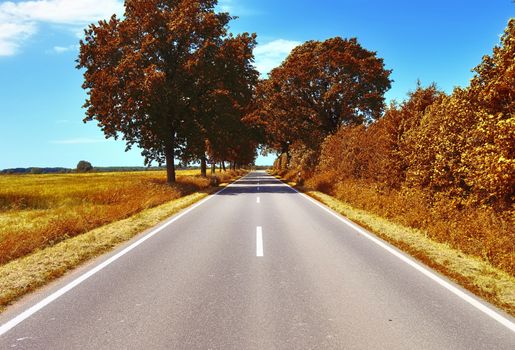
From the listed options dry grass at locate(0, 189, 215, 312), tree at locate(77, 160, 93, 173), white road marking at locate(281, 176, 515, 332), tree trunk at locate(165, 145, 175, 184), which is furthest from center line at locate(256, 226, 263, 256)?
tree at locate(77, 160, 93, 173)

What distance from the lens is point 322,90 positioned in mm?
33656

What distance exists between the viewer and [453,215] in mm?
10148

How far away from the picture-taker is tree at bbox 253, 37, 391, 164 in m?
32.4

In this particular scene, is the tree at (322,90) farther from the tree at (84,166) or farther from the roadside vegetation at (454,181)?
the tree at (84,166)

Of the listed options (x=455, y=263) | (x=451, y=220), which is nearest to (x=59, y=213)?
(x=455, y=263)

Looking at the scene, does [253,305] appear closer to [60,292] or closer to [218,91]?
[60,292]

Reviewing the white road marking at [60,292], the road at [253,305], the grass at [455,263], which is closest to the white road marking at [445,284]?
the road at [253,305]

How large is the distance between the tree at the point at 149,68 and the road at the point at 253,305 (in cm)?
1931

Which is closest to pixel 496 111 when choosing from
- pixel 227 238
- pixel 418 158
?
pixel 418 158

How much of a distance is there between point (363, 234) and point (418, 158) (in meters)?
4.12

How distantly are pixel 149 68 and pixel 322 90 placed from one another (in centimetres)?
1569

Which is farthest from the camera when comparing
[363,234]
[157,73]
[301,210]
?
[157,73]

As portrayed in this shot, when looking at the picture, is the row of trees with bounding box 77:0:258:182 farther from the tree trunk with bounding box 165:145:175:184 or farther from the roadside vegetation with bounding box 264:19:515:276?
the roadside vegetation with bounding box 264:19:515:276

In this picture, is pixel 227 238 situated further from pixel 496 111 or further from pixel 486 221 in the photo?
pixel 496 111
